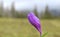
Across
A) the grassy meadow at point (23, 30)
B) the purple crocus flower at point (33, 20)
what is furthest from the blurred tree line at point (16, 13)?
the purple crocus flower at point (33, 20)

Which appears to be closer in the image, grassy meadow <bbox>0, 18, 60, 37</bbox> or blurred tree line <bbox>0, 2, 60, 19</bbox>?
grassy meadow <bbox>0, 18, 60, 37</bbox>

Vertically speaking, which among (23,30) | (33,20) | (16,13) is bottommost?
(16,13)

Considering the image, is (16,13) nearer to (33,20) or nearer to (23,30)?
(23,30)

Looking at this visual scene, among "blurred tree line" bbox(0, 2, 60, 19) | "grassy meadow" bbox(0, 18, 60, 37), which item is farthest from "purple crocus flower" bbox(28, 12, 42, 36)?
"blurred tree line" bbox(0, 2, 60, 19)

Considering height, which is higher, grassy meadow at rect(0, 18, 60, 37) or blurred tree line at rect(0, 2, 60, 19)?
grassy meadow at rect(0, 18, 60, 37)

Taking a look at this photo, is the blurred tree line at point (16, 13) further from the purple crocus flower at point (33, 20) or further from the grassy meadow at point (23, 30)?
the purple crocus flower at point (33, 20)

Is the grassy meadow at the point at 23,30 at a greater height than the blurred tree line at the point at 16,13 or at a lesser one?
greater

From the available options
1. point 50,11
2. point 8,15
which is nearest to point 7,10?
point 8,15

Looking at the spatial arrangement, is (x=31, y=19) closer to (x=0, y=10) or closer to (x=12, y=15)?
(x=0, y=10)

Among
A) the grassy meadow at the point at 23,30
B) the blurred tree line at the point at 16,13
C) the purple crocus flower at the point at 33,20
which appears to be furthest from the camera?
the blurred tree line at the point at 16,13

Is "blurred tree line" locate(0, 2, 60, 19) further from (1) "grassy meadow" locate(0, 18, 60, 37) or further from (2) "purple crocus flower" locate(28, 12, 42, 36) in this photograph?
(2) "purple crocus flower" locate(28, 12, 42, 36)

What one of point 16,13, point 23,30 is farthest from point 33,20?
point 16,13

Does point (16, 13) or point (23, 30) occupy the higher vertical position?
point (23, 30)
